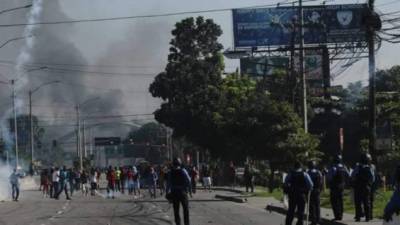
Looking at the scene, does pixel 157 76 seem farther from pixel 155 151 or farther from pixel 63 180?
pixel 155 151

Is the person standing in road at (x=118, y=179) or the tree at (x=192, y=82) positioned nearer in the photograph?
the person standing in road at (x=118, y=179)

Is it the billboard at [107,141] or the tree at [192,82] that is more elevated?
the tree at [192,82]

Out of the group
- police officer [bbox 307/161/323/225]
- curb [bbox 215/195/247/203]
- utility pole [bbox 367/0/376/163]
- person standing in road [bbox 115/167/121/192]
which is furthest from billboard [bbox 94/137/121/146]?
police officer [bbox 307/161/323/225]

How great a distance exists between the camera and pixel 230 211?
31.1m

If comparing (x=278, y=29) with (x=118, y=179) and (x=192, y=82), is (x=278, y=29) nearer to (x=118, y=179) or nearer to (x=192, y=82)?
(x=192, y=82)

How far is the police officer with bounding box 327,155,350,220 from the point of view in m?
23.7

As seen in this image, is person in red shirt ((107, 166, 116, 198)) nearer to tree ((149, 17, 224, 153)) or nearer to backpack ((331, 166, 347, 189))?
tree ((149, 17, 224, 153))

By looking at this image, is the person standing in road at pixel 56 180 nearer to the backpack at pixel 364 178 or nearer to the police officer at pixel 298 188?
the backpack at pixel 364 178

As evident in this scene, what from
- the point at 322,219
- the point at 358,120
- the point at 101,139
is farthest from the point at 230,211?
the point at 101,139

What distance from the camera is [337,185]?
23.9 meters

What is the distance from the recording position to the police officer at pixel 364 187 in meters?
22.9

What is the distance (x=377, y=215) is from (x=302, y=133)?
19109mm

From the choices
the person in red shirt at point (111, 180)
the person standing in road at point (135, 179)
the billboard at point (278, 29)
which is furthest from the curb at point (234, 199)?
the billboard at point (278, 29)

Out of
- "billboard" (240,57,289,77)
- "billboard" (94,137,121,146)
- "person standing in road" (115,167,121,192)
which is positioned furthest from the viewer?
"billboard" (94,137,121,146)
